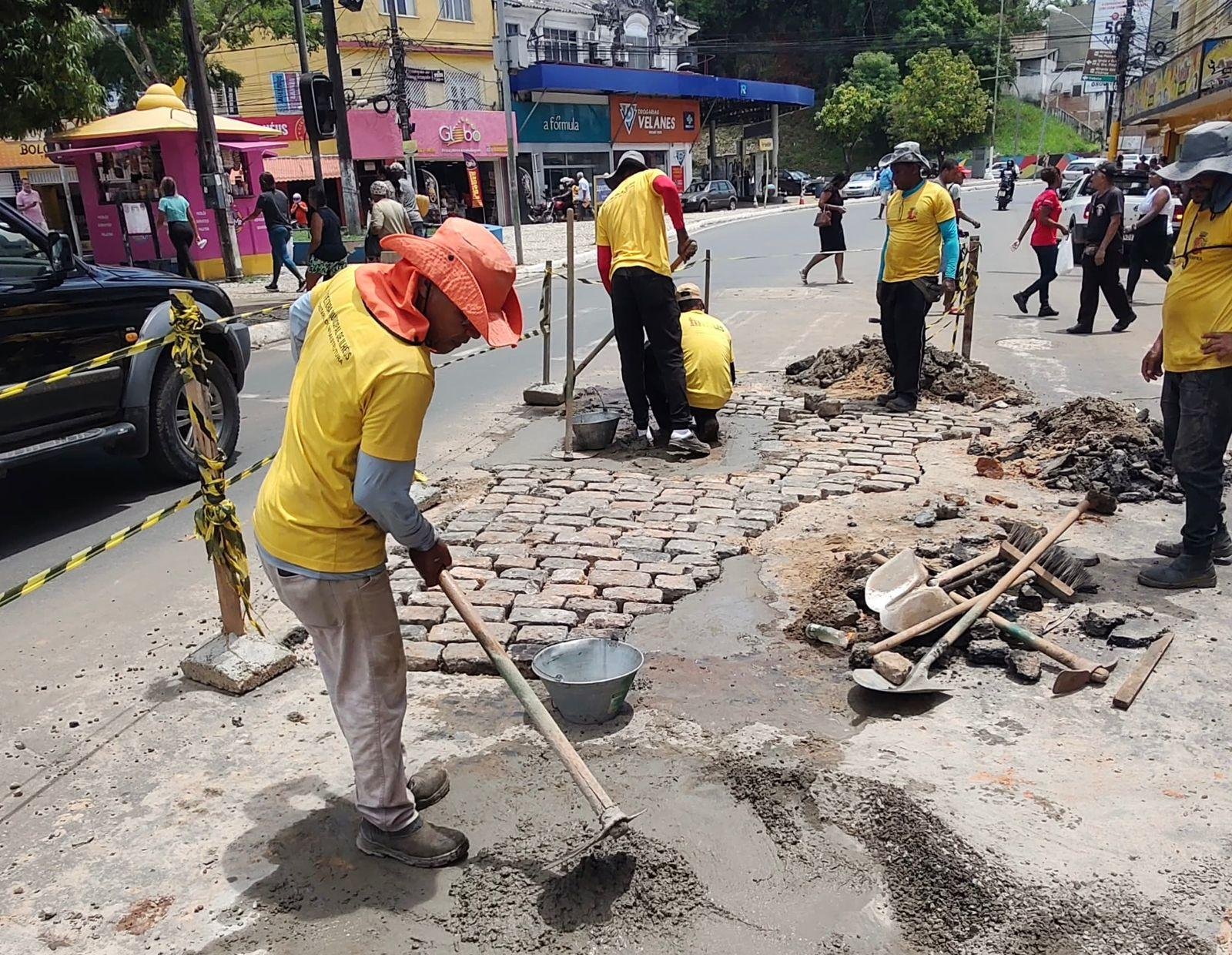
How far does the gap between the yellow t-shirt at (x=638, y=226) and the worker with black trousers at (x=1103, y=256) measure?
6672 millimetres

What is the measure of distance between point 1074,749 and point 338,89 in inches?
568

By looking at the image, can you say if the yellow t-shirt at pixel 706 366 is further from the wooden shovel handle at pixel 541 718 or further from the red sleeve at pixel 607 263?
the wooden shovel handle at pixel 541 718

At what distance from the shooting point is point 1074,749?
3389 millimetres

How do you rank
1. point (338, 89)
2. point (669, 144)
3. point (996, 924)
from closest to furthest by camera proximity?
point (996, 924) → point (338, 89) → point (669, 144)

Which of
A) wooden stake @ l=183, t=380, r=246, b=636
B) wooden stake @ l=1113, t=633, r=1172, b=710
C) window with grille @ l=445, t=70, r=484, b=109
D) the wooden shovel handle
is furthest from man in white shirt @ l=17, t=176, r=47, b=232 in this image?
window with grille @ l=445, t=70, r=484, b=109

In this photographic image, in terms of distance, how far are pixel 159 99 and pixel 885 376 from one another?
53.8 ft

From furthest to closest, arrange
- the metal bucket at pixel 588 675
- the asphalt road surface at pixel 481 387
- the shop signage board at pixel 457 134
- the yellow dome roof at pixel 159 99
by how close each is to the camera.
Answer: the shop signage board at pixel 457 134 < the yellow dome roof at pixel 159 99 < the asphalt road surface at pixel 481 387 < the metal bucket at pixel 588 675

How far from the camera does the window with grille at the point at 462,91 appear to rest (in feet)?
124

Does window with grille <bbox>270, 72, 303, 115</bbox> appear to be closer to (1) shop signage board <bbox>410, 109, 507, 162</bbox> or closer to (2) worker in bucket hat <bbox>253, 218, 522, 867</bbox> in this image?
(1) shop signage board <bbox>410, 109, 507, 162</bbox>

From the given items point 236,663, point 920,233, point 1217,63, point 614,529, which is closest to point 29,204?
point 920,233

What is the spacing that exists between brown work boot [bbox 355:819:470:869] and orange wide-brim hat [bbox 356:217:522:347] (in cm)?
147

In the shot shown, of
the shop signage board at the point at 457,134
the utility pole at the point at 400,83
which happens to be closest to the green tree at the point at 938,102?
the shop signage board at the point at 457,134

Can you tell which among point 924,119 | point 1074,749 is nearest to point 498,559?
point 1074,749

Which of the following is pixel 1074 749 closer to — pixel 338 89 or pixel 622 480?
pixel 622 480
